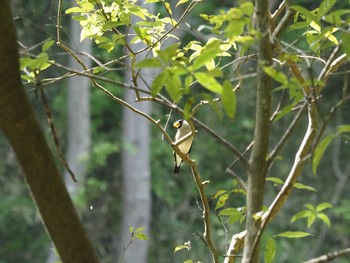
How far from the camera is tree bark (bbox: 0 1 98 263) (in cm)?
89

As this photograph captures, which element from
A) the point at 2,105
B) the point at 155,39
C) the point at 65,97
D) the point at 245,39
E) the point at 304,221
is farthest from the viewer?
the point at 65,97

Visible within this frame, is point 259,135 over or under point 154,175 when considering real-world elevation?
over

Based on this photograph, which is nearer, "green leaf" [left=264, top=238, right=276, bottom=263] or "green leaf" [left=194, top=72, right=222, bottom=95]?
"green leaf" [left=194, top=72, right=222, bottom=95]

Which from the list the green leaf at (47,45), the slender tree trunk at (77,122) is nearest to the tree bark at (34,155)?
the green leaf at (47,45)

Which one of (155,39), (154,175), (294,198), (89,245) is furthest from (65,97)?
(89,245)

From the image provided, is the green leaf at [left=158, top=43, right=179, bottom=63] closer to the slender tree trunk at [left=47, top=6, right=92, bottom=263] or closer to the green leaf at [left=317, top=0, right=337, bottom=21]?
the green leaf at [left=317, top=0, right=337, bottom=21]

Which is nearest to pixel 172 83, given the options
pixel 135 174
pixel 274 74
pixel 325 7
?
pixel 274 74

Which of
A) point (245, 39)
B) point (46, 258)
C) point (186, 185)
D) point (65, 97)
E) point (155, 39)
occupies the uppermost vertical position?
point (245, 39)

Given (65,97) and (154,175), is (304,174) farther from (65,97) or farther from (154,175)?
(65,97)

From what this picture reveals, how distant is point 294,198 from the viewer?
30.0 feet

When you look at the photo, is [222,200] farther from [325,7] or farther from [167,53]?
[167,53]

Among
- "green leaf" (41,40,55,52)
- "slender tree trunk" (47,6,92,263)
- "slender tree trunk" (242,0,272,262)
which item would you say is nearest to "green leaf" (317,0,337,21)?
"slender tree trunk" (242,0,272,262)

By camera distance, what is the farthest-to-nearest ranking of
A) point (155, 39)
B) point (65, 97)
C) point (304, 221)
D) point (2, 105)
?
point (65, 97), point (304, 221), point (155, 39), point (2, 105)

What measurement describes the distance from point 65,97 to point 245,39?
30.4 ft
